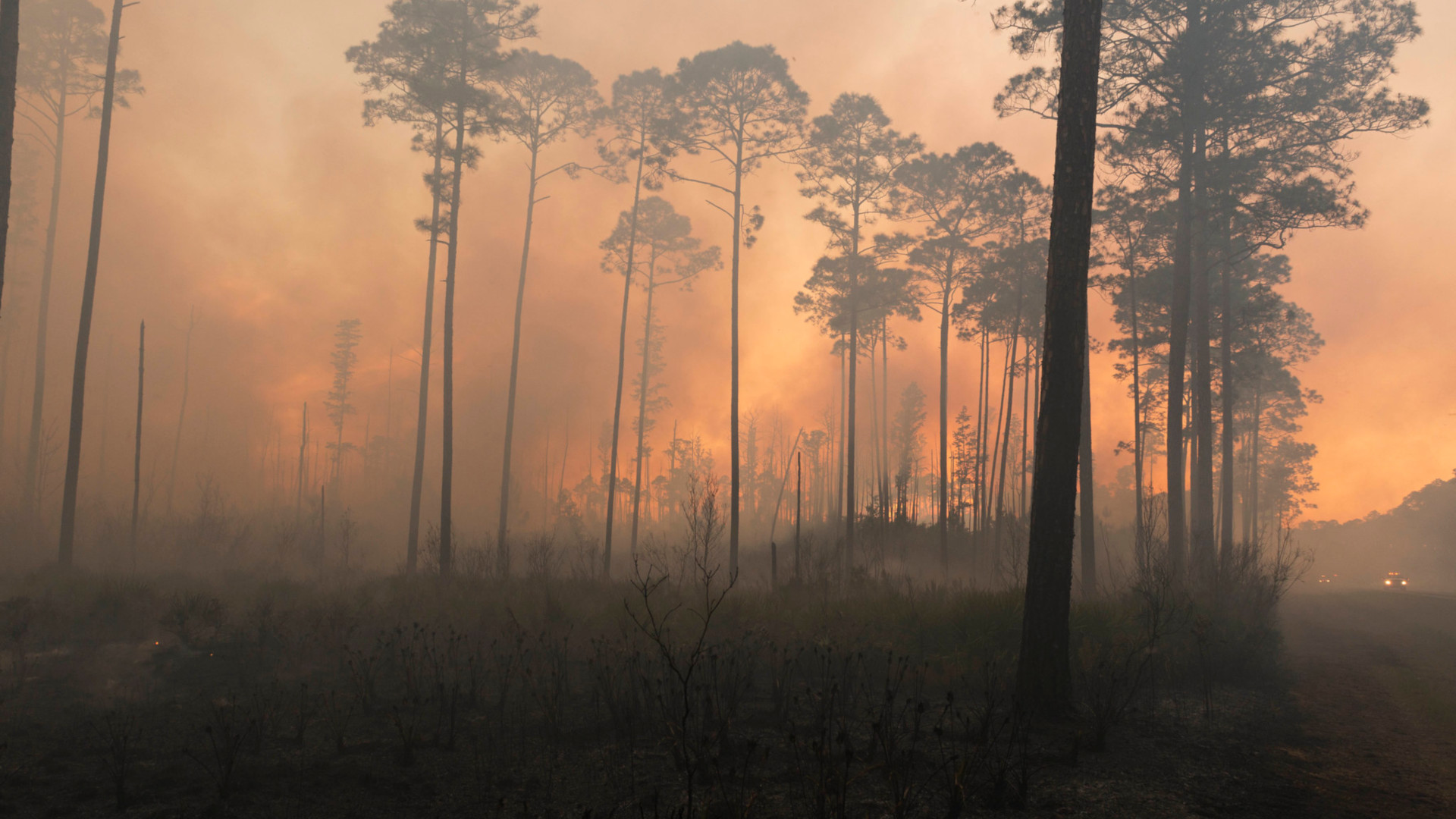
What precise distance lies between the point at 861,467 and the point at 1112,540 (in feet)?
105

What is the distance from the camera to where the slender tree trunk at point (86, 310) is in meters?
15.1

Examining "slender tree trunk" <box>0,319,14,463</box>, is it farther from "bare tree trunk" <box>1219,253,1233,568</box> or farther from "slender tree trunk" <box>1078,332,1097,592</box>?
"bare tree trunk" <box>1219,253,1233,568</box>

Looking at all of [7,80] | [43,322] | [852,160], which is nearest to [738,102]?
[852,160]

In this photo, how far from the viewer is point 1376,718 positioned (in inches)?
268

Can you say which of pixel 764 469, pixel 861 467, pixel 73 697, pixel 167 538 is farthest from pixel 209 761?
pixel 764 469

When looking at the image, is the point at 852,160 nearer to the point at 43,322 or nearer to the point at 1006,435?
the point at 1006,435

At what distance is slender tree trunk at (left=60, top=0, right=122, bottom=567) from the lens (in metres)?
15.1

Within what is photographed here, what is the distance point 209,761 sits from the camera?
18.8ft

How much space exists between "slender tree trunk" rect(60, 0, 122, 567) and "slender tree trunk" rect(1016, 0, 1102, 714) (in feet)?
63.7

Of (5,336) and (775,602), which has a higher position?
(5,336)

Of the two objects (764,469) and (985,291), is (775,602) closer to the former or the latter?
(985,291)

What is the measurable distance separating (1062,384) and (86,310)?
20322mm

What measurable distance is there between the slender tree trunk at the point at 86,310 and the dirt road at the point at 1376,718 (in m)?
21.5

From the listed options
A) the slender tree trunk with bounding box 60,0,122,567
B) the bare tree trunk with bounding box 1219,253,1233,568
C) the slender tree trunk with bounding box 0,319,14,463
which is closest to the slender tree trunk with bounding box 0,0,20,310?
the slender tree trunk with bounding box 60,0,122,567
